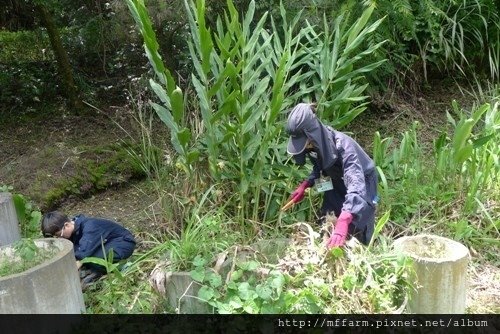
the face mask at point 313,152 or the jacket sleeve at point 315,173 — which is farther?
the jacket sleeve at point 315,173

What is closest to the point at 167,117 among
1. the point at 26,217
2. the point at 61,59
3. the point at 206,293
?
the point at 206,293

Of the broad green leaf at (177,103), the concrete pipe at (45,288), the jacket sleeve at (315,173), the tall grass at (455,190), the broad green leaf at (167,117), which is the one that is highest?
the broad green leaf at (177,103)

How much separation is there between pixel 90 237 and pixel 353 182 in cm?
160

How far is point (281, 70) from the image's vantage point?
10.2ft

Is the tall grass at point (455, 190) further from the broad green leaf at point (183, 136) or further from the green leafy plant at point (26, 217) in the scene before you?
the green leafy plant at point (26, 217)

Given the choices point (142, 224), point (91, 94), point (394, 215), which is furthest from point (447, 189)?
point (91, 94)

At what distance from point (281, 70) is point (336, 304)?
4.27 feet

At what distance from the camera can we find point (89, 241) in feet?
10.9

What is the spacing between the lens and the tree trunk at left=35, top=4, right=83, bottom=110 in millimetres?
5340

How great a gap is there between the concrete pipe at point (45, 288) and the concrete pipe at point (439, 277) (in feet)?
5.24

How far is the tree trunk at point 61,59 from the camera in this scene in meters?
5.34

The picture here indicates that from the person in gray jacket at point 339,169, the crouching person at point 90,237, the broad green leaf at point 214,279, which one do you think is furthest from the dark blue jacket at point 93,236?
the person in gray jacket at point 339,169

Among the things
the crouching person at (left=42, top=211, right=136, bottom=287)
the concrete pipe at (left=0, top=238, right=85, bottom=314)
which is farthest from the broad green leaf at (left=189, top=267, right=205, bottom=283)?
the crouching person at (left=42, top=211, right=136, bottom=287)

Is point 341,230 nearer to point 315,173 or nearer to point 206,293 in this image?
point 315,173
